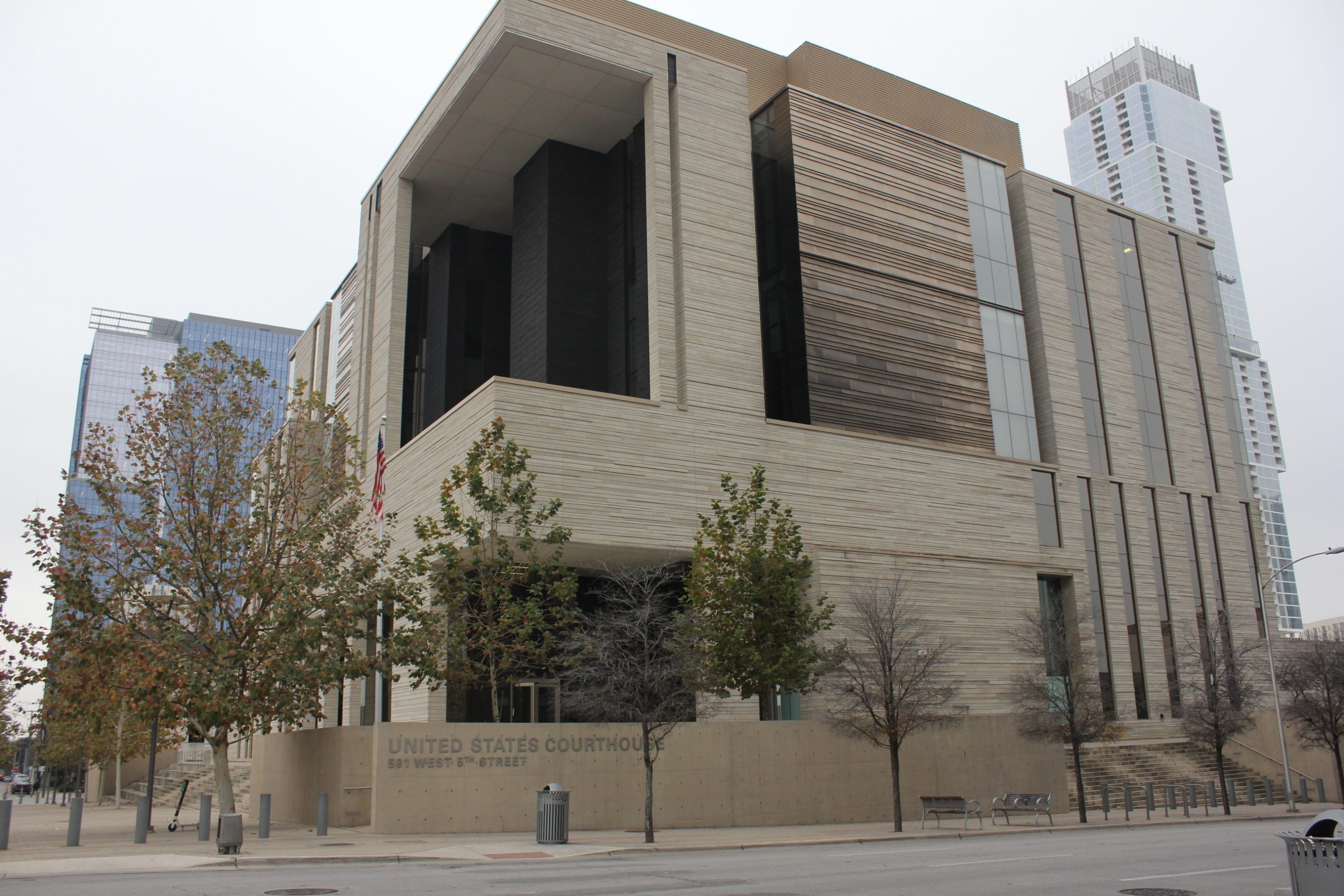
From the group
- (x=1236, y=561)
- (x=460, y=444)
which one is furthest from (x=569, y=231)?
(x=1236, y=561)

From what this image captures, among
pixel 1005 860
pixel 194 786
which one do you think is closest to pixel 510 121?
pixel 1005 860

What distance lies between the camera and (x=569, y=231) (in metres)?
42.2

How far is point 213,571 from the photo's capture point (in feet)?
87.9

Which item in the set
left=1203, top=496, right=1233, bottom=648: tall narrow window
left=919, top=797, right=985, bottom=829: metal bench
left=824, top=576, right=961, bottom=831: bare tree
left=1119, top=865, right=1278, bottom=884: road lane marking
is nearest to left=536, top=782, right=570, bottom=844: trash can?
left=824, top=576, right=961, bottom=831: bare tree

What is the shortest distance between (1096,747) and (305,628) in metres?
30.4

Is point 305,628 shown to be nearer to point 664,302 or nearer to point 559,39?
point 664,302

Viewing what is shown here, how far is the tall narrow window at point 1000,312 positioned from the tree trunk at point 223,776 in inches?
1254

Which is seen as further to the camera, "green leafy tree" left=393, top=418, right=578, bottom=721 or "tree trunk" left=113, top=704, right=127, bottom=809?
"tree trunk" left=113, top=704, right=127, bottom=809

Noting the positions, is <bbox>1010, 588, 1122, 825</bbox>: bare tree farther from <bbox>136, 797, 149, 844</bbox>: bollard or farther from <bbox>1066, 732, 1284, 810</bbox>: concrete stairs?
<bbox>136, 797, 149, 844</bbox>: bollard

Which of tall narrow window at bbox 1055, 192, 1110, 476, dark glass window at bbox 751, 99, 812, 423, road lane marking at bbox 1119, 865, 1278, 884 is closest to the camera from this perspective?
road lane marking at bbox 1119, 865, 1278, 884

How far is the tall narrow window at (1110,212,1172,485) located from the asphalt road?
32.7m

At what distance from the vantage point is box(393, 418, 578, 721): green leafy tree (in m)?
28.1

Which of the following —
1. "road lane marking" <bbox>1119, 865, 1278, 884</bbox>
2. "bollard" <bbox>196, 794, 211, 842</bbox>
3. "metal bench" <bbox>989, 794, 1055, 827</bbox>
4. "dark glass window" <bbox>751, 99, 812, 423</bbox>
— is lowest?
"metal bench" <bbox>989, 794, 1055, 827</bbox>

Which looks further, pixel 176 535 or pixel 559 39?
pixel 559 39
